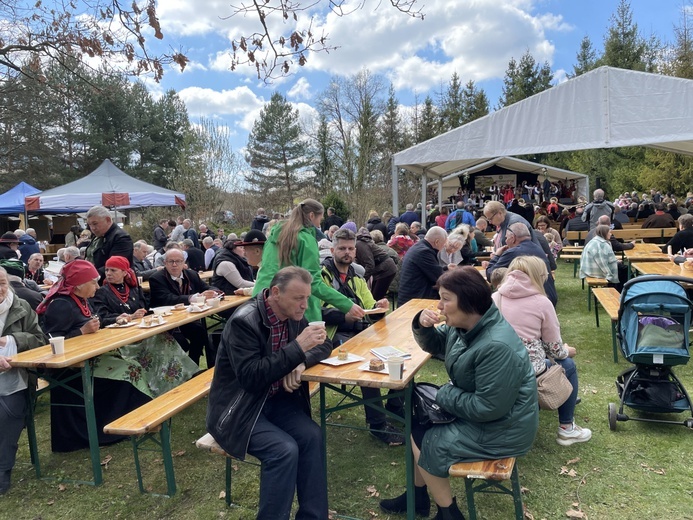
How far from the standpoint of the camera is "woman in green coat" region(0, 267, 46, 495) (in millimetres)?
3266

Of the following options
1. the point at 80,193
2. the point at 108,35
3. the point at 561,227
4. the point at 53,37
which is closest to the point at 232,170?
the point at 80,193

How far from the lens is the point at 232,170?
Answer: 84.6 feet

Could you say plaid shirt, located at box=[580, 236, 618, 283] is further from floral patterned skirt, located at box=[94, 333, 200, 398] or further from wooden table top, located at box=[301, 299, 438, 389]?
floral patterned skirt, located at box=[94, 333, 200, 398]

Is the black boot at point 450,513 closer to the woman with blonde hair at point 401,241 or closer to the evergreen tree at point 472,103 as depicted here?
the woman with blonde hair at point 401,241

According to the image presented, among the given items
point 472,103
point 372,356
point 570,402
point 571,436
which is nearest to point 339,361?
point 372,356

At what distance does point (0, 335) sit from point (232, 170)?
76.1ft

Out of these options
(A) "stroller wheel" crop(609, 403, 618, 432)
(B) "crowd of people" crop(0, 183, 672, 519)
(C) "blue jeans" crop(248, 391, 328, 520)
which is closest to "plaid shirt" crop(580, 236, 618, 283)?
(B) "crowd of people" crop(0, 183, 672, 519)

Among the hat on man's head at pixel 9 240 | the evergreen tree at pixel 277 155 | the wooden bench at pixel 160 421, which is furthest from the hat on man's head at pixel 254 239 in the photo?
the evergreen tree at pixel 277 155

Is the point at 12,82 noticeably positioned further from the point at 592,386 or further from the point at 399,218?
the point at 592,386

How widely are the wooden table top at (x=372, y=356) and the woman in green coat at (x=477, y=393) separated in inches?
11.7

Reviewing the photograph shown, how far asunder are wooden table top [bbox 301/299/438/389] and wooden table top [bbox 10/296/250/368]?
1.49 metres

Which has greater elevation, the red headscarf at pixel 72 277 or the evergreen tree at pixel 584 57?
the evergreen tree at pixel 584 57

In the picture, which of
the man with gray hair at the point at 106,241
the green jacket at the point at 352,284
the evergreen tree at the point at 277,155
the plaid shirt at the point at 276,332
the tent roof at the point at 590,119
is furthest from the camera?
the evergreen tree at the point at 277,155

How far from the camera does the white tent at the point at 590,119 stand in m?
8.33
